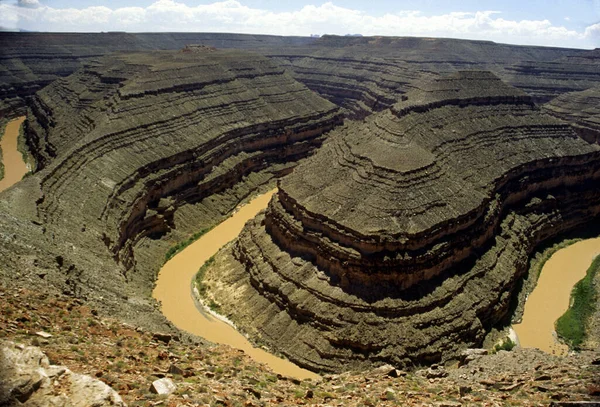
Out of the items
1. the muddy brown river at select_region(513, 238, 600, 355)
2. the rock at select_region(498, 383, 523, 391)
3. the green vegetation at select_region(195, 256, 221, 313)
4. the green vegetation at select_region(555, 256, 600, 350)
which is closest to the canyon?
the green vegetation at select_region(195, 256, 221, 313)

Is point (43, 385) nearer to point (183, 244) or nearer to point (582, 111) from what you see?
point (183, 244)

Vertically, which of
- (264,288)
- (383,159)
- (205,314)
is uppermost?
(383,159)

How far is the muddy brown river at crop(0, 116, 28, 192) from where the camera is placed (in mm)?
59422

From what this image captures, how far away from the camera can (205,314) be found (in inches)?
1401

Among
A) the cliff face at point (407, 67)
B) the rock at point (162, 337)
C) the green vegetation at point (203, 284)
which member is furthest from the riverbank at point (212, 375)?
the cliff face at point (407, 67)

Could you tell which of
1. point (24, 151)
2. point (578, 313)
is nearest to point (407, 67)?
point (24, 151)

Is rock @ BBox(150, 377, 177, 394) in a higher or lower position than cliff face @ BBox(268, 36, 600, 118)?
lower

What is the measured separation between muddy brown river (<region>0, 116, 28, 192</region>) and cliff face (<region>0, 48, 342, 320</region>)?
10.9ft

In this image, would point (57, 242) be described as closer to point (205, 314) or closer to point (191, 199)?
point (205, 314)

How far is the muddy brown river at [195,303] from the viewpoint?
3100cm

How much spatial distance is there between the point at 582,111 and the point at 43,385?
9120 cm

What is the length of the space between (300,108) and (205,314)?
49755mm

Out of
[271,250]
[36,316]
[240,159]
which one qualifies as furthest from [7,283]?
[240,159]

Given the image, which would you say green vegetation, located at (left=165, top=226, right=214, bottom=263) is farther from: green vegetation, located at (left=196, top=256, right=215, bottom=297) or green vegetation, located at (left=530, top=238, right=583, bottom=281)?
green vegetation, located at (left=530, top=238, right=583, bottom=281)
